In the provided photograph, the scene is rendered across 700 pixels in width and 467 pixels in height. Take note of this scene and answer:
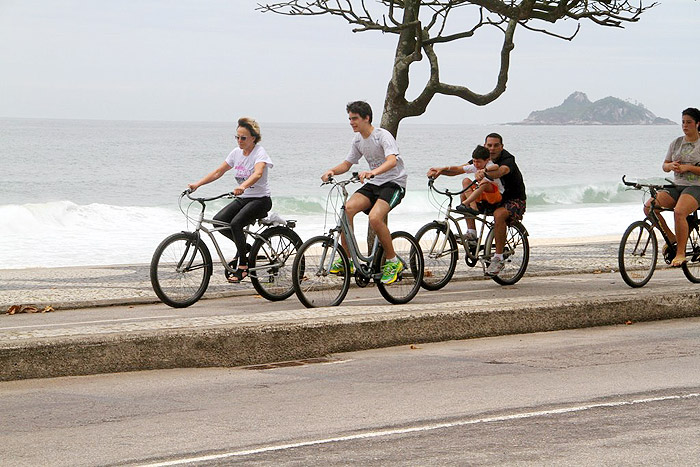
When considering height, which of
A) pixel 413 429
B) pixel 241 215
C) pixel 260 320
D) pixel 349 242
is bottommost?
pixel 413 429

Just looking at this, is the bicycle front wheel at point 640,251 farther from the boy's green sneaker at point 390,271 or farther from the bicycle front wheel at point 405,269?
the boy's green sneaker at point 390,271

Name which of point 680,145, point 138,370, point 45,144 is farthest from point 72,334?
point 45,144

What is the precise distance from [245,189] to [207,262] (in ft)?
2.75

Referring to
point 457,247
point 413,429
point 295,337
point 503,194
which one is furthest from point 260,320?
point 503,194

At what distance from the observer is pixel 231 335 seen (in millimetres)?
8398

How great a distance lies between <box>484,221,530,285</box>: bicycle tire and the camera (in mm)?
12953

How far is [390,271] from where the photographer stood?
35.6 feet

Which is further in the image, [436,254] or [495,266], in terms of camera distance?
[495,266]


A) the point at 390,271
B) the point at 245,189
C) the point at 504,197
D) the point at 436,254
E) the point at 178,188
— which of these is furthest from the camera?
the point at 178,188

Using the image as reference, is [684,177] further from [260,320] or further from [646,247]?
[260,320]

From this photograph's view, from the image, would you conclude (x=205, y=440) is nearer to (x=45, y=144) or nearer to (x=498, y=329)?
(x=498, y=329)

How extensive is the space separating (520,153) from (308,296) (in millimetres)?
88635

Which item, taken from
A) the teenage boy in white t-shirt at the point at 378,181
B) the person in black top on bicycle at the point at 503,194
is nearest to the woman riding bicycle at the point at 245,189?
the teenage boy in white t-shirt at the point at 378,181

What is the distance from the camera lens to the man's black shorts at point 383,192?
1090 cm
